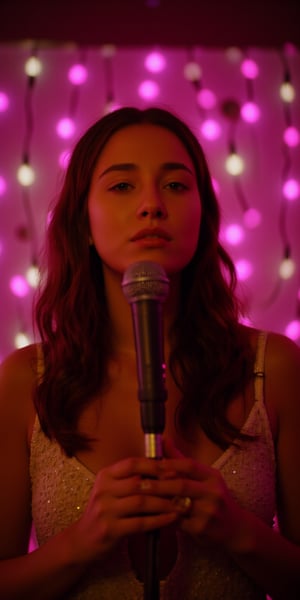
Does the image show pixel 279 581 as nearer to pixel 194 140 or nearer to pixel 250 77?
pixel 194 140

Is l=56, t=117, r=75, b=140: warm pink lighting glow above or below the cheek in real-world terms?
above

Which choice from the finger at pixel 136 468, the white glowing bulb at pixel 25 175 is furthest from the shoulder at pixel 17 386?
the white glowing bulb at pixel 25 175

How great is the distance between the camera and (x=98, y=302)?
1.18 m

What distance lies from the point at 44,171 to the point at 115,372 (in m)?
1.47

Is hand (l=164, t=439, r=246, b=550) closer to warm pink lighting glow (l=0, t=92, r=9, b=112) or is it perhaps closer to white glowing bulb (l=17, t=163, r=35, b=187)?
white glowing bulb (l=17, t=163, r=35, b=187)

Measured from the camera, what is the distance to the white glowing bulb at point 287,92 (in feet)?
7.82

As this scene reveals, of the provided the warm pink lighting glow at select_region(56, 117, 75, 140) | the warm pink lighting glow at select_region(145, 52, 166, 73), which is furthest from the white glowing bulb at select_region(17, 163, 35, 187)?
the warm pink lighting glow at select_region(145, 52, 166, 73)

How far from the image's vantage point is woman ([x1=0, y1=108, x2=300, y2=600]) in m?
0.83

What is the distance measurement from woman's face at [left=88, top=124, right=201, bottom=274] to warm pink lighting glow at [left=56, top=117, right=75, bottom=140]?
4.41 ft

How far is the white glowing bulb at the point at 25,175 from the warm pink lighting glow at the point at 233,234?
0.88 m

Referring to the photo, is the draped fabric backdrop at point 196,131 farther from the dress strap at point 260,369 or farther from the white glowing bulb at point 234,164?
the dress strap at point 260,369

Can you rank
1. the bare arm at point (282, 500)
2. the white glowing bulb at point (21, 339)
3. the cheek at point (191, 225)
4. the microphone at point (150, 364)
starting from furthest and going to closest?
the white glowing bulb at point (21, 339) < the cheek at point (191, 225) < the bare arm at point (282, 500) < the microphone at point (150, 364)

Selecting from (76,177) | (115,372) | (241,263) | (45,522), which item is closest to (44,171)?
(241,263)

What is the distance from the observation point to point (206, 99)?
2.38 metres
